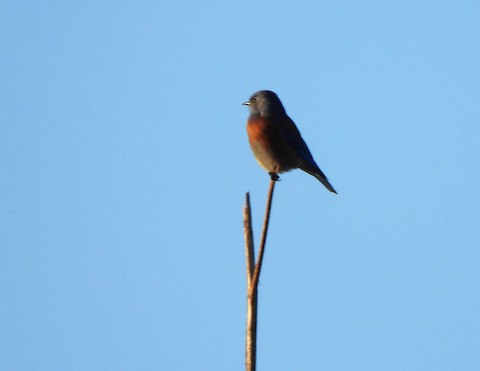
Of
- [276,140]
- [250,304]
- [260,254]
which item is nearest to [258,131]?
[276,140]

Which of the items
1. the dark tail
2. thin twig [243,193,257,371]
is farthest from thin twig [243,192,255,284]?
the dark tail

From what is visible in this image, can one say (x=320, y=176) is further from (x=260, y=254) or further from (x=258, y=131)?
(x=260, y=254)

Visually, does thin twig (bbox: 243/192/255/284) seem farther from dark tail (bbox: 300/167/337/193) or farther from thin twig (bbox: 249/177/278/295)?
dark tail (bbox: 300/167/337/193)

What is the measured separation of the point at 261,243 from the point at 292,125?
16.5ft

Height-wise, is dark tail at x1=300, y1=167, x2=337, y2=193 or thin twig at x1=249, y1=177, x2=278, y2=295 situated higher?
dark tail at x1=300, y1=167, x2=337, y2=193

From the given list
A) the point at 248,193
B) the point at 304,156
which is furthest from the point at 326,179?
the point at 248,193

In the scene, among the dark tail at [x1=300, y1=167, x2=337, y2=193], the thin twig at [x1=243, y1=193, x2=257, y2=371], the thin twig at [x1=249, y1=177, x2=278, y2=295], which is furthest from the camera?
the dark tail at [x1=300, y1=167, x2=337, y2=193]

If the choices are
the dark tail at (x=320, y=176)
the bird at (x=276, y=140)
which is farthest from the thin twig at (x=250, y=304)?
the dark tail at (x=320, y=176)

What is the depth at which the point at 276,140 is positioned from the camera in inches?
389

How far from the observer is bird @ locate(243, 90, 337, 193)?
9.89m

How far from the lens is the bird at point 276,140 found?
9891 mm

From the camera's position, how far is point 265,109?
10219 mm

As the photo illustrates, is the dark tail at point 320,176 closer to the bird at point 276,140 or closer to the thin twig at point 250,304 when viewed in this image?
the bird at point 276,140

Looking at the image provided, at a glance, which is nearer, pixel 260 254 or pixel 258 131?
pixel 260 254
